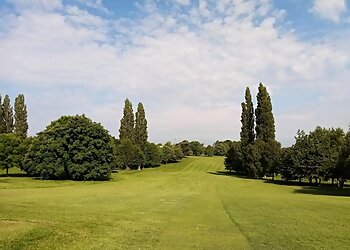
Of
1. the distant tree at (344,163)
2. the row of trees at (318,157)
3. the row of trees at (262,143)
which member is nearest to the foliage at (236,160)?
the row of trees at (262,143)

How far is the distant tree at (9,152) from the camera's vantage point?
254 ft

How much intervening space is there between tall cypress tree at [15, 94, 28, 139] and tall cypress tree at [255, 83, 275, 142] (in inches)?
2674

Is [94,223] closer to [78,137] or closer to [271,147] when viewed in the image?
[78,137]

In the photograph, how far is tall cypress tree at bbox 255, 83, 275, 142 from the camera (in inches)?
3243

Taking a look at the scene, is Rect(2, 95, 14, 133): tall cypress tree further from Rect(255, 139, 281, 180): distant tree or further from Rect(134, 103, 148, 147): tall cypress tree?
Rect(255, 139, 281, 180): distant tree

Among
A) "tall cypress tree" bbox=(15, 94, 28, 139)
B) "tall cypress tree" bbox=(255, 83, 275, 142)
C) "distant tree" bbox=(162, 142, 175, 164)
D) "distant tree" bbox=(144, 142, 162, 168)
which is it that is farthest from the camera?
"distant tree" bbox=(162, 142, 175, 164)

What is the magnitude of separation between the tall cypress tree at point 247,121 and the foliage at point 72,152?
3542cm

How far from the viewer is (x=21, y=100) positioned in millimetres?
109375

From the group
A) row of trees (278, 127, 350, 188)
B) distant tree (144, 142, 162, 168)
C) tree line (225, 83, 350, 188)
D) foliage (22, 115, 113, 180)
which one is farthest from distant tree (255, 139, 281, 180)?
distant tree (144, 142, 162, 168)

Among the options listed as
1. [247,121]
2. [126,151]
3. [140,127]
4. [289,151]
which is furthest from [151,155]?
[289,151]

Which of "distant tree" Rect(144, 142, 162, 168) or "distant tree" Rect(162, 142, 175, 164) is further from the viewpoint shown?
"distant tree" Rect(162, 142, 175, 164)

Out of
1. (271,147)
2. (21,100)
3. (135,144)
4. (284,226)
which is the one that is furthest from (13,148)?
(284,226)

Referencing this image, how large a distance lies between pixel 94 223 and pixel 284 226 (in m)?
9.74

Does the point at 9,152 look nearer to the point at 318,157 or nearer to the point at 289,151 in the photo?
the point at 289,151
